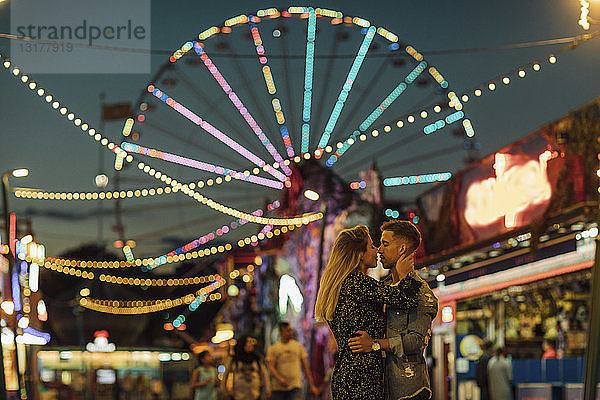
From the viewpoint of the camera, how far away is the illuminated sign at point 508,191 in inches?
570

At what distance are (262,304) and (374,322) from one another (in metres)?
32.4

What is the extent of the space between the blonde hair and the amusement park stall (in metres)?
7.40

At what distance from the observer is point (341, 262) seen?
6.06 metres

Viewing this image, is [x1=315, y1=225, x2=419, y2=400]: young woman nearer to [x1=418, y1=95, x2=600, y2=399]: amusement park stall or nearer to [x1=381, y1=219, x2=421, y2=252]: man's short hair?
[x1=381, y1=219, x2=421, y2=252]: man's short hair

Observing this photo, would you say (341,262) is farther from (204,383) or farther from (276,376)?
(204,383)

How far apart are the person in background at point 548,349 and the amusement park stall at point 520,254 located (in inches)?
3.7

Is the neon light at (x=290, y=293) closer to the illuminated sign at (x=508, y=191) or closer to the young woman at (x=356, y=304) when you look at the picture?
the illuminated sign at (x=508, y=191)

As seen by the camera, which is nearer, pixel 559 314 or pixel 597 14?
pixel 597 14

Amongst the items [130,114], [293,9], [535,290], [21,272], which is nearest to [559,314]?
[535,290]

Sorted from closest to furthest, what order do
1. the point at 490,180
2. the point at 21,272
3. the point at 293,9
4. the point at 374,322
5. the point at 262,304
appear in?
the point at 374,322 < the point at 490,180 < the point at 293,9 < the point at 21,272 < the point at 262,304

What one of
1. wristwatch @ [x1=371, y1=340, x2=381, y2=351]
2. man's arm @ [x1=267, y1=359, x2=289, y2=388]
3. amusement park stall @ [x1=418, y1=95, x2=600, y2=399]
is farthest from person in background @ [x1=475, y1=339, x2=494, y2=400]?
wristwatch @ [x1=371, y1=340, x2=381, y2=351]

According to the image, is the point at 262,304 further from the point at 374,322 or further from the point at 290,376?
the point at 374,322

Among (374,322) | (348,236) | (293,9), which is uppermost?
(293,9)

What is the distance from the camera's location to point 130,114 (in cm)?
2300
